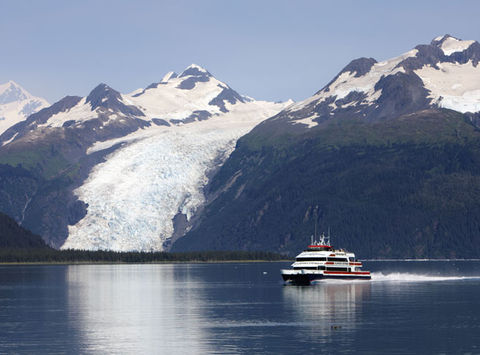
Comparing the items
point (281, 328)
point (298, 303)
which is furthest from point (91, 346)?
point (298, 303)

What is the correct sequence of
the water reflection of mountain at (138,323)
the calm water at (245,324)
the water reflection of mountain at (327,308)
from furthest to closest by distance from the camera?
the water reflection of mountain at (327,308) < the water reflection of mountain at (138,323) < the calm water at (245,324)

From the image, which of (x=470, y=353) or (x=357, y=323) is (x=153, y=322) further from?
(x=470, y=353)

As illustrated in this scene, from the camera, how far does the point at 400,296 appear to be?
634 ft

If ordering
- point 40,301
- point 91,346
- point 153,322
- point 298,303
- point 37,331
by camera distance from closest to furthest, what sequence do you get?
point 91,346 < point 37,331 < point 153,322 < point 298,303 < point 40,301

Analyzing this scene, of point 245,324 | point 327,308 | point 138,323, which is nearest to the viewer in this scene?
point 245,324

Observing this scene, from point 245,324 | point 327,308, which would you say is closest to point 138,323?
point 245,324

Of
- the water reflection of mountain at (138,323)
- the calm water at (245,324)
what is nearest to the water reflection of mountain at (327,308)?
the calm water at (245,324)

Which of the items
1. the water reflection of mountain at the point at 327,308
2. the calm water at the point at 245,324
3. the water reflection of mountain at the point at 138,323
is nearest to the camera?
the calm water at the point at 245,324

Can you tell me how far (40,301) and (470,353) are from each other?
106892mm

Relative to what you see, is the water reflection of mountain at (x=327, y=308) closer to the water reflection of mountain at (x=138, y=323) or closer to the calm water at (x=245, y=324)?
the calm water at (x=245, y=324)

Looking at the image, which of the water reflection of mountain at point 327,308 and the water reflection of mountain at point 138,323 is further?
the water reflection of mountain at point 327,308

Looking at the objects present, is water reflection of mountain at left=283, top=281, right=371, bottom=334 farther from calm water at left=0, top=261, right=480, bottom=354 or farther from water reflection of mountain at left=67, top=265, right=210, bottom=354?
water reflection of mountain at left=67, top=265, right=210, bottom=354

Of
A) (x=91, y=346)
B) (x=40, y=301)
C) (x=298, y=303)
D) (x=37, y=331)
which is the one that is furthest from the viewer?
(x=40, y=301)

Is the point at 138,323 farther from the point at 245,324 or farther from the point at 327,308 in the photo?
the point at 327,308
